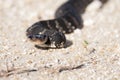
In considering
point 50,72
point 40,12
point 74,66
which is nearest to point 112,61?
point 74,66

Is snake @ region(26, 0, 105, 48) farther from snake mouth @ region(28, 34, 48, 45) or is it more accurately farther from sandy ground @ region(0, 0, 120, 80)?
sandy ground @ region(0, 0, 120, 80)

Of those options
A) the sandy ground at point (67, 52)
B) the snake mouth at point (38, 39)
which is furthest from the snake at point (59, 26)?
the sandy ground at point (67, 52)

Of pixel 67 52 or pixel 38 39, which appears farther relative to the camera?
pixel 38 39

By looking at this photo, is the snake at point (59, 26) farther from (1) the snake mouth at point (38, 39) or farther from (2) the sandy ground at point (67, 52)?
(2) the sandy ground at point (67, 52)

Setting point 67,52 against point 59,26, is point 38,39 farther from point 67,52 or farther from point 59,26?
point 59,26

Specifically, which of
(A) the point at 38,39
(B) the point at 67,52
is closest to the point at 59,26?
(A) the point at 38,39
